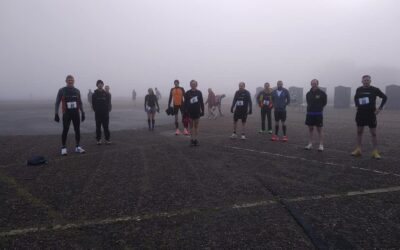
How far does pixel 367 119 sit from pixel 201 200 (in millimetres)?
5750

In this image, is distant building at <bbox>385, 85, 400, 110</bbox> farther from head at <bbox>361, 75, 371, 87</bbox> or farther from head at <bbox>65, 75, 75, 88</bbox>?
head at <bbox>65, 75, 75, 88</bbox>

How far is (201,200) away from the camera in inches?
203

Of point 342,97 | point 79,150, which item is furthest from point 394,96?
point 79,150

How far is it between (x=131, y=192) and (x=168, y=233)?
6.05ft

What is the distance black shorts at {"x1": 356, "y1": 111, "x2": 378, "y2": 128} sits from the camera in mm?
8250

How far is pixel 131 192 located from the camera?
18.4ft

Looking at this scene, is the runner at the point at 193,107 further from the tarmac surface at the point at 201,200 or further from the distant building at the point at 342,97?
the distant building at the point at 342,97

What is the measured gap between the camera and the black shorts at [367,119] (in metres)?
8.25

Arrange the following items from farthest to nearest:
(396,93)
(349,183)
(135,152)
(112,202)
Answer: (396,93), (135,152), (349,183), (112,202)

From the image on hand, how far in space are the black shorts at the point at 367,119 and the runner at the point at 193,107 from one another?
4.85 metres

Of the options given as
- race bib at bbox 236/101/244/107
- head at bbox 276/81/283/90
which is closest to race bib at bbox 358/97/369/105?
head at bbox 276/81/283/90

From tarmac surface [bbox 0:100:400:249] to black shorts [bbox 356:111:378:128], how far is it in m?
Result: 0.93

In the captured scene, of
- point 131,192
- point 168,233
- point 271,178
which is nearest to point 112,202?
point 131,192

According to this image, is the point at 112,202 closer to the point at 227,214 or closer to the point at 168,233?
the point at 168,233
